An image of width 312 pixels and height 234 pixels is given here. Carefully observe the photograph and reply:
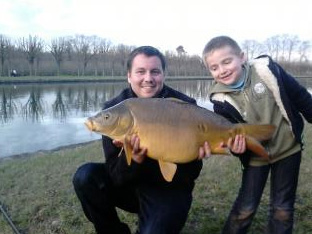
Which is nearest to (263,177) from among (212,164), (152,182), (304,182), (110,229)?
(152,182)

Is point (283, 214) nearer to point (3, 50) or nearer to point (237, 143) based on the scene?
point (237, 143)

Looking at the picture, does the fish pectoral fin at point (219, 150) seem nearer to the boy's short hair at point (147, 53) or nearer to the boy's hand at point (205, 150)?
the boy's hand at point (205, 150)

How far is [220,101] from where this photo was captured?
2.73m

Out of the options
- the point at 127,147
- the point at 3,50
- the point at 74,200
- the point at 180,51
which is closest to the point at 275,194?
the point at 127,147

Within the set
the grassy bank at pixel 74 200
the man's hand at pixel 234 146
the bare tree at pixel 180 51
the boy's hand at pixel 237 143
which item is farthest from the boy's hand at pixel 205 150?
the bare tree at pixel 180 51

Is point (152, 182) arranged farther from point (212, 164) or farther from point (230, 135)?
point (212, 164)

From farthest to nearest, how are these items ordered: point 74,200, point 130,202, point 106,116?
point 74,200
point 130,202
point 106,116

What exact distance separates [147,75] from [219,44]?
1.72 feet

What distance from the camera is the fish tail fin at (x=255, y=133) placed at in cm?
221

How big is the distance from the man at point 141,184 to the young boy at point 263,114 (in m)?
0.30

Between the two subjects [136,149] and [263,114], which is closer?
[136,149]

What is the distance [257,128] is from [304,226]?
1136 mm

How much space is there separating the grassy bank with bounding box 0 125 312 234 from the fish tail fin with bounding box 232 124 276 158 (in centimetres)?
96

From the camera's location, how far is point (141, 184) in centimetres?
268
